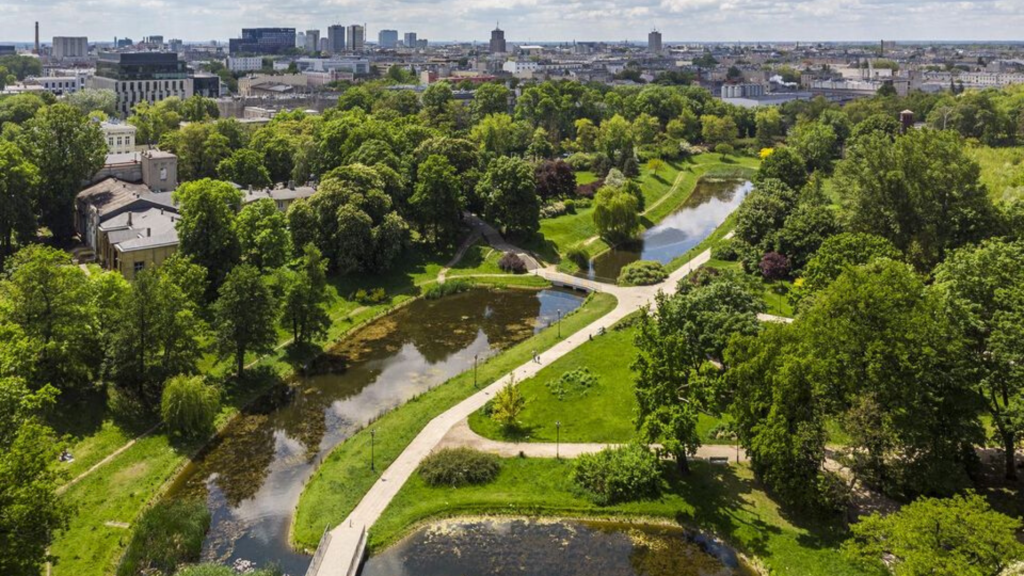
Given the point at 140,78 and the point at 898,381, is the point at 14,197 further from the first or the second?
the point at 140,78

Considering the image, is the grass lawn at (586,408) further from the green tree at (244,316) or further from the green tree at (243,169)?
the green tree at (243,169)

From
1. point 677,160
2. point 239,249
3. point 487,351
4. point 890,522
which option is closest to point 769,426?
point 890,522

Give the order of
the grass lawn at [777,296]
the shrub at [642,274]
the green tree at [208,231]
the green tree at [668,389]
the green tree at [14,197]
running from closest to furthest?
the green tree at [668,389]
the grass lawn at [777,296]
the green tree at [208,231]
the green tree at [14,197]
the shrub at [642,274]

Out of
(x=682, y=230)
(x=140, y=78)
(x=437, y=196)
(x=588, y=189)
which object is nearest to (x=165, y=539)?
(x=437, y=196)

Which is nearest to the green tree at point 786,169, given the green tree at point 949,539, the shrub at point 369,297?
the shrub at point 369,297

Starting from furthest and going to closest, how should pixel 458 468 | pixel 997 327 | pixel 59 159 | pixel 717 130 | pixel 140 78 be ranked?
pixel 140 78 < pixel 717 130 < pixel 59 159 < pixel 458 468 < pixel 997 327

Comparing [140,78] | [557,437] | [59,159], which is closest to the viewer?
[557,437]
